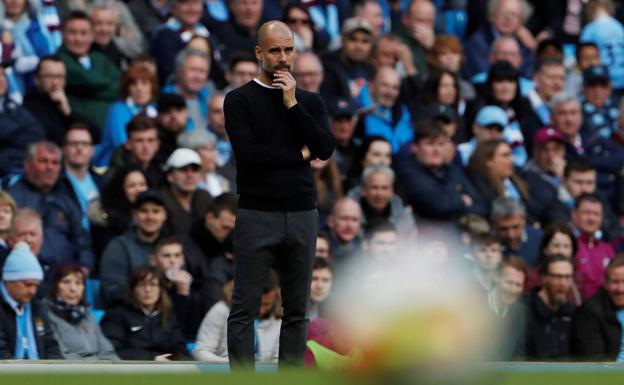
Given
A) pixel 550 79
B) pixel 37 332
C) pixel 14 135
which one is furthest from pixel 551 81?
pixel 37 332

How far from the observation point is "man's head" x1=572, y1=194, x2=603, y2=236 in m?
13.4

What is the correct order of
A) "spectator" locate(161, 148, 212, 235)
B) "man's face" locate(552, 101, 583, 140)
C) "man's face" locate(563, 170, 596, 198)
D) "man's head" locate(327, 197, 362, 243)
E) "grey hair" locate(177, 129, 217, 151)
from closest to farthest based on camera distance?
"spectator" locate(161, 148, 212, 235) → "man's head" locate(327, 197, 362, 243) → "grey hair" locate(177, 129, 217, 151) → "man's face" locate(563, 170, 596, 198) → "man's face" locate(552, 101, 583, 140)

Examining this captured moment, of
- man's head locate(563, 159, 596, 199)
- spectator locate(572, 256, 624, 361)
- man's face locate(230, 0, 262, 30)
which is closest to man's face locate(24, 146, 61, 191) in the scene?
man's face locate(230, 0, 262, 30)

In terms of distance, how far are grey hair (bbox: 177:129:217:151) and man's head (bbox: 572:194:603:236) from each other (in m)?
3.20

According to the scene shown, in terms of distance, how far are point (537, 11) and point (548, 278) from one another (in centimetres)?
666

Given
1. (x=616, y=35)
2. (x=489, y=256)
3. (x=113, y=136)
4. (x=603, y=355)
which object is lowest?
(x=603, y=355)

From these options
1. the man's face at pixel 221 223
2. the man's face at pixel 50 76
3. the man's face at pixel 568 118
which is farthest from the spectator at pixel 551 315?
the man's face at pixel 50 76

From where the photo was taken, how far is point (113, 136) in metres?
12.7

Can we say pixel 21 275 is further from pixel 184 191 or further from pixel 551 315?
pixel 551 315

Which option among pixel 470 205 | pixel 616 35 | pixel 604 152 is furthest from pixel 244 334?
pixel 616 35

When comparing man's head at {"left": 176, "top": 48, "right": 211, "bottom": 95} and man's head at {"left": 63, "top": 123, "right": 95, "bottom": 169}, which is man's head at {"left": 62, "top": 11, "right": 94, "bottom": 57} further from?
man's head at {"left": 63, "top": 123, "right": 95, "bottom": 169}

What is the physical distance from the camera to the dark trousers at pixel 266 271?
25.3ft

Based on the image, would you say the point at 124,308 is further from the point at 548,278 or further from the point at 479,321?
the point at 479,321

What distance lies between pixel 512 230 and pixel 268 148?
18.7 feet
